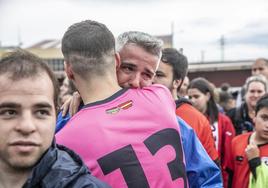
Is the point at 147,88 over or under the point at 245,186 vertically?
over

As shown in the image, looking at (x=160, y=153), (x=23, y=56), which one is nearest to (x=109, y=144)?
(x=160, y=153)

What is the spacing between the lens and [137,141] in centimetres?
186

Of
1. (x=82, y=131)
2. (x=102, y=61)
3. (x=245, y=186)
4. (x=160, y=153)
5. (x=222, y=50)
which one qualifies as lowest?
(x=222, y=50)

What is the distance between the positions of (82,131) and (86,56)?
310 millimetres

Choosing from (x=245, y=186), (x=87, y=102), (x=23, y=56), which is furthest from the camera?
(x=245, y=186)

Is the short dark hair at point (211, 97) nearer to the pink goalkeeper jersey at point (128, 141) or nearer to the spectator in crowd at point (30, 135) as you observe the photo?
the pink goalkeeper jersey at point (128, 141)

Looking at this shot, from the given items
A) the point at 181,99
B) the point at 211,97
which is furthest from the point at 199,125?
the point at 211,97

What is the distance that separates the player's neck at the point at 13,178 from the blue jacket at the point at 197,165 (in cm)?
68

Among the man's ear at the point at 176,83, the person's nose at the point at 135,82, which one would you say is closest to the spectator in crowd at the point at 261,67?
the man's ear at the point at 176,83

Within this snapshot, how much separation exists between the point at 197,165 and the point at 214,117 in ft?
9.91

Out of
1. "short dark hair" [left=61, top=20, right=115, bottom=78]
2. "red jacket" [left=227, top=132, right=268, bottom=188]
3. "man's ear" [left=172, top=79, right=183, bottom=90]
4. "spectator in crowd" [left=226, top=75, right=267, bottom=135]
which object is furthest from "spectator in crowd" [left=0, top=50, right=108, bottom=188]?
"spectator in crowd" [left=226, top=75, right=267, bottom=135]

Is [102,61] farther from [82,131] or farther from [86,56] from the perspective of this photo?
[82,131]

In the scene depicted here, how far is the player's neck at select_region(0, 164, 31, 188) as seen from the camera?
1.57 meters

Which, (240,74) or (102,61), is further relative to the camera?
(240,74)
